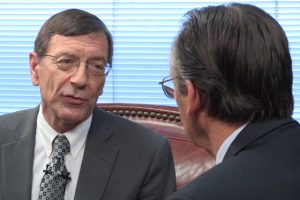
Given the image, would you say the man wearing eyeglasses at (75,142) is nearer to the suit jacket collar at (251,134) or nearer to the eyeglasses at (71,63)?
the eyeglasses at (71,63)

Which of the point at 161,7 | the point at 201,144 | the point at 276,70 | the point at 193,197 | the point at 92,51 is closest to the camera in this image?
the point at 193,197

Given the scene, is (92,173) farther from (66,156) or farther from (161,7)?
(161,7)

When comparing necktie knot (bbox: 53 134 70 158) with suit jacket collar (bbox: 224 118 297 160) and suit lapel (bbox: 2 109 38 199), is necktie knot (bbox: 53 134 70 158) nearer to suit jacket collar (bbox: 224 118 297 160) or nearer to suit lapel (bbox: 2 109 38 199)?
suit lapel (bbox: 2 109 38 199)

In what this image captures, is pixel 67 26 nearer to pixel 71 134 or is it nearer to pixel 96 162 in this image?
pixel 71 134

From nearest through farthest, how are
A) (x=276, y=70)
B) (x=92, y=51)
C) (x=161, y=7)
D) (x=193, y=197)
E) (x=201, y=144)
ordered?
(x=193, y=197) < (x=276, y=70) < (x=201, y=144) < (x=92, y=51) < (x=161, y=7)

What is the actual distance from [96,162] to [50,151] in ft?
0.54

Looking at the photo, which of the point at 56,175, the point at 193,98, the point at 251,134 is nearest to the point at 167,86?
the point at 193,98

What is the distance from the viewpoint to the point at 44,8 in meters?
3.07

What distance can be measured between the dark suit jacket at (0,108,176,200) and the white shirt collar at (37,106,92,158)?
0.02 metres

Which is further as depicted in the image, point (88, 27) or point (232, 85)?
point (88, 27)

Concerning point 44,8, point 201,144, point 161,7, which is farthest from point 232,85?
point 44,8

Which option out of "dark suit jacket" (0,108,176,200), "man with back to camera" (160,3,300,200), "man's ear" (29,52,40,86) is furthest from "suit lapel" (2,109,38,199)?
"man with back to camera" (160,3,300,200)

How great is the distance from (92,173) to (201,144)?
2.53 feet

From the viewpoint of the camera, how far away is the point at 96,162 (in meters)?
2.12
